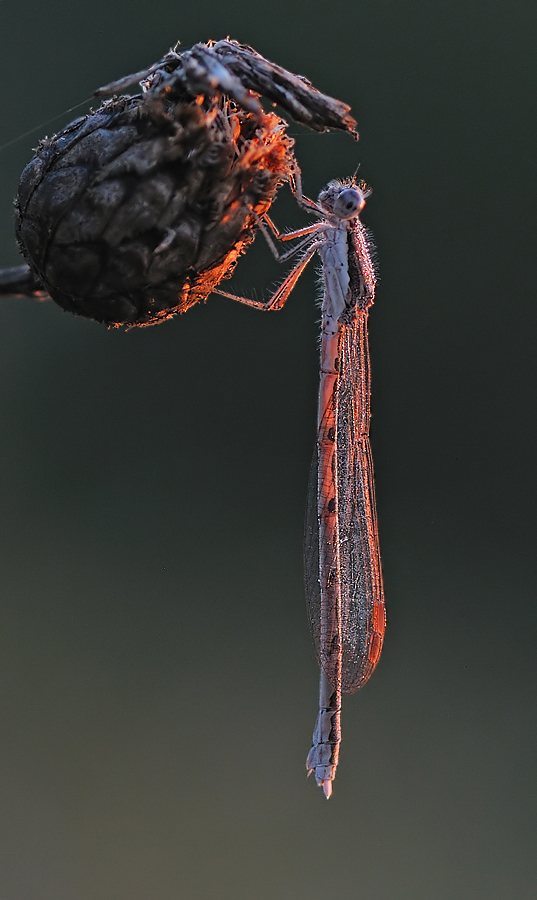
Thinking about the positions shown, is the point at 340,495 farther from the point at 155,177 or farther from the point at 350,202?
the point at 155,177

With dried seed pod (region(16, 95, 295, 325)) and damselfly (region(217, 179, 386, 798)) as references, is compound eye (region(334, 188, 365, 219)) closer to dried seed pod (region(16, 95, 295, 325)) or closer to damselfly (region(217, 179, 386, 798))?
damselfly (region(217, 179, 386, 798))

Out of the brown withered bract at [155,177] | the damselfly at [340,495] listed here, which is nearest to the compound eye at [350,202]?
the damselfly at [340,495]

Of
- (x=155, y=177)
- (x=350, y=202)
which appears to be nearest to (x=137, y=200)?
(x=155, y=177)

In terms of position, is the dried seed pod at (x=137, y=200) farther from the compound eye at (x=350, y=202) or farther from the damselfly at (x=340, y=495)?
the damselfly at (x=340, y=495)

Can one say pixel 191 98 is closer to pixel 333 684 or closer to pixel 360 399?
pixel 360 399

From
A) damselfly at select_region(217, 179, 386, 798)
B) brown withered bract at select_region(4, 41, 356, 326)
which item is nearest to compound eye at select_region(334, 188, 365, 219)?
damselfly at select_region(217, 179, 386, 798)
